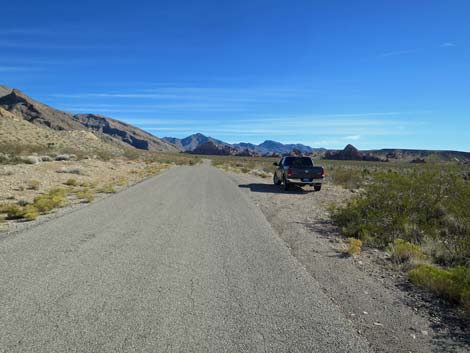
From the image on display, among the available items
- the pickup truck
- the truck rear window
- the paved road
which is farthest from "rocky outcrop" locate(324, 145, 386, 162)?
the paved road

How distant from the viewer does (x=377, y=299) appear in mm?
5375

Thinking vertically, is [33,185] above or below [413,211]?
below

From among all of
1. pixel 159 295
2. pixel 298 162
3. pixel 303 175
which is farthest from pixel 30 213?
pixel 298 162

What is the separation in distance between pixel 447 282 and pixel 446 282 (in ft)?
0.04

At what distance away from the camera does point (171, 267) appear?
6449 millimetres

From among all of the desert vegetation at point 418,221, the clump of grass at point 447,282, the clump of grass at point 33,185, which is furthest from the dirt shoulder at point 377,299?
the clump of grass at point 33,185

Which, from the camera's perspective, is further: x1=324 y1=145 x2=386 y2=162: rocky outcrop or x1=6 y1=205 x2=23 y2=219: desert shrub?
x1=324 y1=145 x2=386 y2=162: rocky outcrop

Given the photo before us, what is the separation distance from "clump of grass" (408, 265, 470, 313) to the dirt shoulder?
0.25 meters

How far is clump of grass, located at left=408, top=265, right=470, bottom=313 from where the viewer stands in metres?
5.32

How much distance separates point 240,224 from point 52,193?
32.0ft

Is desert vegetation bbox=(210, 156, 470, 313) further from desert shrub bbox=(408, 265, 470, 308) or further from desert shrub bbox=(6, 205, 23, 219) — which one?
desert shrub bbox=(6, 205, 23, 219)

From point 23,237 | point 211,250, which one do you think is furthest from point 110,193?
point 211,250

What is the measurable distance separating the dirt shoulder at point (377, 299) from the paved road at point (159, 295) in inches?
10.8

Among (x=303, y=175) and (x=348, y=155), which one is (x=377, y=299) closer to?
(x=303, y=175)
